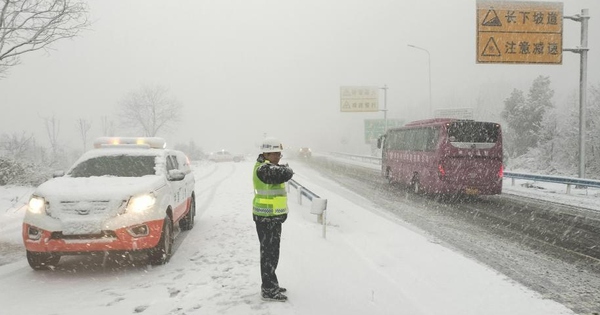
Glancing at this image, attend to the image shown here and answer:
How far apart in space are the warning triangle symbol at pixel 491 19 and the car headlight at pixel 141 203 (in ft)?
49.4

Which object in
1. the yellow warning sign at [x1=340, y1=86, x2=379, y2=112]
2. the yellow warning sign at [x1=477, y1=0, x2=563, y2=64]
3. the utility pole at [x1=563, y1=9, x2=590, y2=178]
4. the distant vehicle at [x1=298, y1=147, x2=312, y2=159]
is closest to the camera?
the yellow warning sign at [x1=477, y1=0, x2=563, y2=64]

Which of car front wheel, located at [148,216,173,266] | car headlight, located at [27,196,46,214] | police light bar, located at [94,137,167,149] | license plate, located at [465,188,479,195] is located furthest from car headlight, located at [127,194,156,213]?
license plate, located at [465,188,479,195]

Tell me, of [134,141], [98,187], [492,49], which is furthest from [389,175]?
[98,187]

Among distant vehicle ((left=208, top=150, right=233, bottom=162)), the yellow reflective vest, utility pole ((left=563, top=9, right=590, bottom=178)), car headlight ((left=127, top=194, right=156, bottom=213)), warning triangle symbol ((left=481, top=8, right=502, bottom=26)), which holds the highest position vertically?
warning triangle symbol ((left=481, top=8, right=502, bottom=26))

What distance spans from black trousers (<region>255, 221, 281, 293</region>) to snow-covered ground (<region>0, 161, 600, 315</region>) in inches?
10.1

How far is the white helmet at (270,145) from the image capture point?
15.0 feet

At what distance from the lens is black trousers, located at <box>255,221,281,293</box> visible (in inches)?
178

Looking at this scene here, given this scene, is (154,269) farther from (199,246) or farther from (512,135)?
(512,135)

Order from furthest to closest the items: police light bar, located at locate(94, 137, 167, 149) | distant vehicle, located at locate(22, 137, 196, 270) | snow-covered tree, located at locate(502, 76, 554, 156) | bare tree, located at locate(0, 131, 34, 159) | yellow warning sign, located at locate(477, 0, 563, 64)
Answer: snow-covered tree, located at locate(502, 76, 554, 156) → bare tree, located at locate(0, 131, 34, 159) → yellow warning sign, located at locate(477, 0, 563, 64) → police light bar, located at locate(94, 137, 167, 149) → distant vehicle, located at locate(22, 137, 196, 270)

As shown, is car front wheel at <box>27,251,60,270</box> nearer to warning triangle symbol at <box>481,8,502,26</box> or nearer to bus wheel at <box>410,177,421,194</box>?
bus wheel at <box>410,177,421,194</box>

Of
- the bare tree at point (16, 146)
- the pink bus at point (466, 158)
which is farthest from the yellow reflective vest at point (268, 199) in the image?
the bare tree at point (16, 146)

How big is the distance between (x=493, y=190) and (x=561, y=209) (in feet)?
6.85

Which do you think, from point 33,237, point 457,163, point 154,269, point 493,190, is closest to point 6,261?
point 33,237

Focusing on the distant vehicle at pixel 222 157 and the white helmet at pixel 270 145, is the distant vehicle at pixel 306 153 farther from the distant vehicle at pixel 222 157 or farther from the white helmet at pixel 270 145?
the white helmet at pixel 270 145
